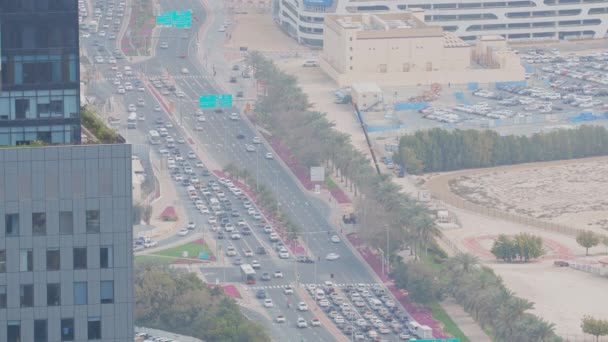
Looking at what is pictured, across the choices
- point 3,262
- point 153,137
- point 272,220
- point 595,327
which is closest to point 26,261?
point 3,262

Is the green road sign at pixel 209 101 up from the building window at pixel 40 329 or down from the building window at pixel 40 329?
down

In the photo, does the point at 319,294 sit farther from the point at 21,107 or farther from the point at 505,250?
the point at 21,107

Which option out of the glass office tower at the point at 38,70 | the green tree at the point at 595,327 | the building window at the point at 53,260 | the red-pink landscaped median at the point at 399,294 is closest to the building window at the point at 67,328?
the building window at the point at 53,260

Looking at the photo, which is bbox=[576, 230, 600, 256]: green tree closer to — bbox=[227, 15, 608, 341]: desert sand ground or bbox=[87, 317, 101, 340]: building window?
bbox=[227, 15, 608, 341]: desert sand ground

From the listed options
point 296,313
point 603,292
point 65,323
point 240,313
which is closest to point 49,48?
point 65,323

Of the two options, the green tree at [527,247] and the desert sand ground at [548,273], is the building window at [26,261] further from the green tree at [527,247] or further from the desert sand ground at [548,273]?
the green tree at [527,247]

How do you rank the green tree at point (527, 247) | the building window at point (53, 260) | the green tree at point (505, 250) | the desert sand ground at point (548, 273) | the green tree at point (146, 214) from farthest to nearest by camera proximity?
the green tree at point (146, 214)
the green tree at point (505, 250)
the green tree at point (527, 247)
the desert sand ground at point (548, 273)
the building window at point (53, 260)
